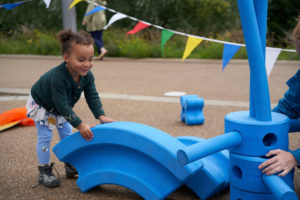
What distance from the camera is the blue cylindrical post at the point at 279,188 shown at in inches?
70.5

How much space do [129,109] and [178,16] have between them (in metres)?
15.3

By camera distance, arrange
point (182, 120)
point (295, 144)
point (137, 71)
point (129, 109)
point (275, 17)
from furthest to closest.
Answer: point (275, 17) → point (137, 71) → point (129, 109) → point (182, 120) → point (295, 144)

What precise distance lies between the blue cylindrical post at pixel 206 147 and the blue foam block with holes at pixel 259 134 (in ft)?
0.14

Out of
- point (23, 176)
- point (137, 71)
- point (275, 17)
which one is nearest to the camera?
point (23, 176)

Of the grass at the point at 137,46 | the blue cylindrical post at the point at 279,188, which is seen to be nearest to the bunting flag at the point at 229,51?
the blue cylindrical post at the point at 279,188

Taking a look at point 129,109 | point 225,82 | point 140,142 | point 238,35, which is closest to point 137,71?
point 225,82

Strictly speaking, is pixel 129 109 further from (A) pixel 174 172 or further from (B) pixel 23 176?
(A) pixel 174 172

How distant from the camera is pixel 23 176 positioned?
2.96 m

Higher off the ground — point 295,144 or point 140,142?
point 140,142

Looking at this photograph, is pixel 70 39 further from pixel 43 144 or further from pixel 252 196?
pixel 252 196

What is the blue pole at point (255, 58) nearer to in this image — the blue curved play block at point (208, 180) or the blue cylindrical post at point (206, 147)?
the blue cylindrical post at point (206, 147)

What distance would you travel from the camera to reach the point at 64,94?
2.61m

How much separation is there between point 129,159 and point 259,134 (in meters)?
0.82

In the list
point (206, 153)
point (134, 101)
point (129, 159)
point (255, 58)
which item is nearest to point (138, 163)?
point (129, 159)
